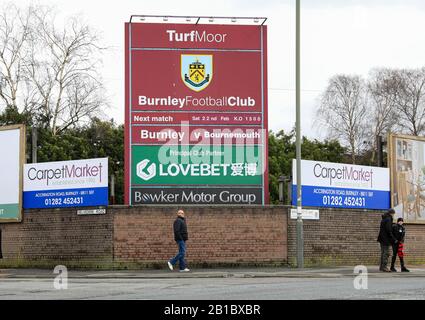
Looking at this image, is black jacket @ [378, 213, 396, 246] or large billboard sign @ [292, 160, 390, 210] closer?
black jacket @ [378, 213, 396, 246]

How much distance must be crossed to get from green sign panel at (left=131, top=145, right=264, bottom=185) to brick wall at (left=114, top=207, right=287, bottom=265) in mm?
921

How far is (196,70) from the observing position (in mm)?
26281

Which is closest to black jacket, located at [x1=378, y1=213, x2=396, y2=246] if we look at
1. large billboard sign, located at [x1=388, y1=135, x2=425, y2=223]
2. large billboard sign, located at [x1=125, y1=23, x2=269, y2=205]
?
large billboard sign, located at [x1=125, y1=23, x2=269, y2=205]

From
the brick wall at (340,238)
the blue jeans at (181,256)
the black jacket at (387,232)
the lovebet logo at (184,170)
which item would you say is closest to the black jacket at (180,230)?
the blue jeans at (181,256)

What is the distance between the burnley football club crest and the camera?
2616 cm

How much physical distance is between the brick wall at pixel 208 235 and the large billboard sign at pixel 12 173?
4.18m

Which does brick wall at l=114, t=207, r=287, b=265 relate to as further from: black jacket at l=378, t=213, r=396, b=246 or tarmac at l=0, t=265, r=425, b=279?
black jacket at l=378, t=213, r=396, b=246

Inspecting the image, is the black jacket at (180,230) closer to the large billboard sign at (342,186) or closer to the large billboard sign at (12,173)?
the large billboard sign at (342,186)

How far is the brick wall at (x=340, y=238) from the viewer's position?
26.6 metres

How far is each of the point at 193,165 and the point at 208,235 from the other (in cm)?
223

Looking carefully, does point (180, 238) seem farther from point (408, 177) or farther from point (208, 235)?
point (408, 177)

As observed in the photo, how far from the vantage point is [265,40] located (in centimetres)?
2670

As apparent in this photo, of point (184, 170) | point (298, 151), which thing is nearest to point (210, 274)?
point (184, 170)

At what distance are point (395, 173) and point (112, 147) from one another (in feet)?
103
